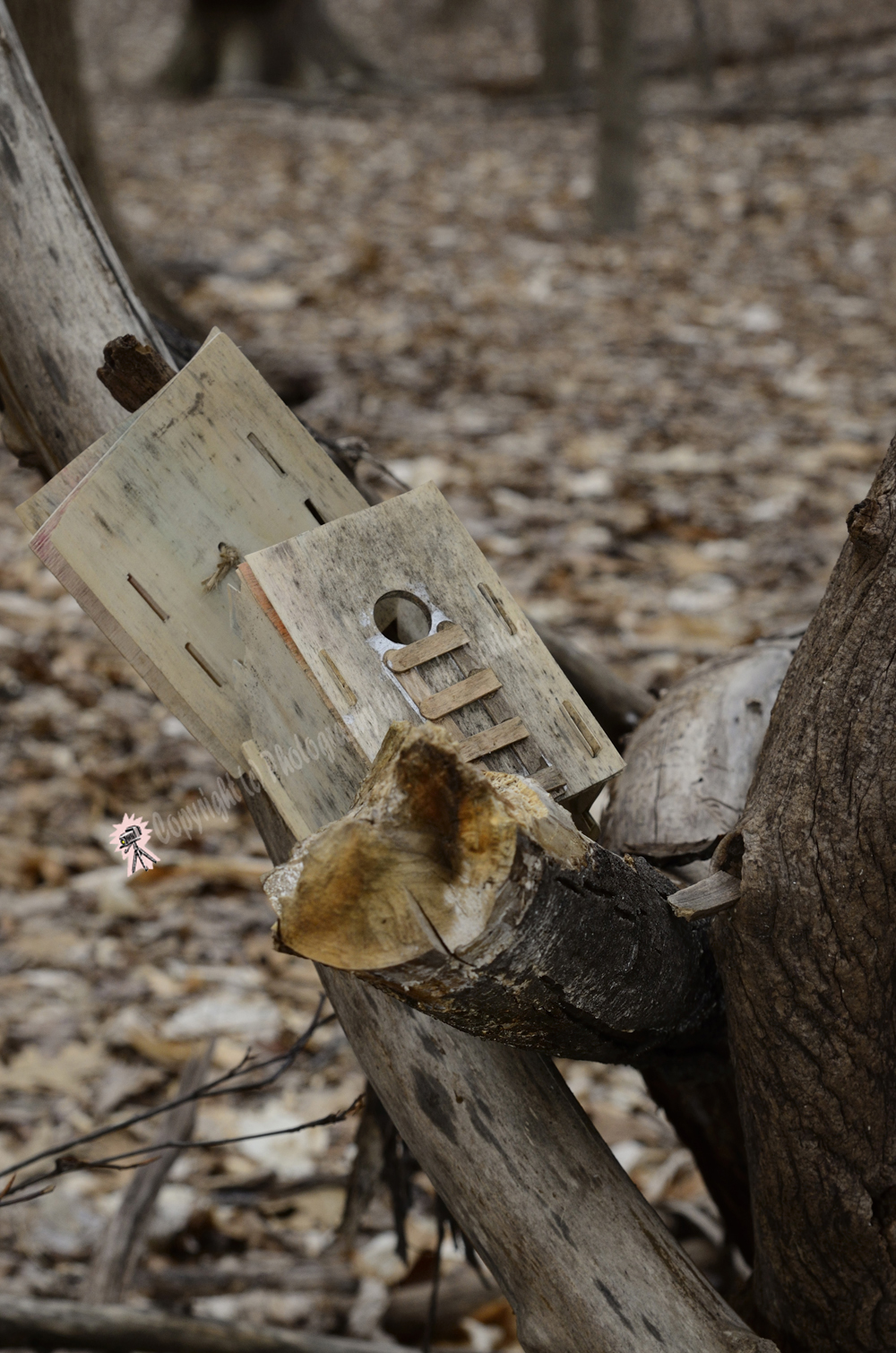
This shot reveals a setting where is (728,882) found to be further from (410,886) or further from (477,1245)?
(477,1245)

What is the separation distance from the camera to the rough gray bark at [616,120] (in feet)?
23.6

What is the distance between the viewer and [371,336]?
6113 millimetres

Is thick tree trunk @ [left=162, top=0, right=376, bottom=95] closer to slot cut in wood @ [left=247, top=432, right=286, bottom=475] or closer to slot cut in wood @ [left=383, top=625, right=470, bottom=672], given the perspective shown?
slot cut in wood @ [left=247, top=432, right=286, bottom=475]

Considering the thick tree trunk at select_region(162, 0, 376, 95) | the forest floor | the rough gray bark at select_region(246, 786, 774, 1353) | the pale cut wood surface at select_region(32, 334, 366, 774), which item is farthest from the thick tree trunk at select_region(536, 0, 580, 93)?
the rough gray bark at select_region(246, 786, 774, 1353)

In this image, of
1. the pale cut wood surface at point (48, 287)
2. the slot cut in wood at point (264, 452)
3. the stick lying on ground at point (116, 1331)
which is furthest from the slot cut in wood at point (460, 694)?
the stick lying on ground at point (116, 1331)

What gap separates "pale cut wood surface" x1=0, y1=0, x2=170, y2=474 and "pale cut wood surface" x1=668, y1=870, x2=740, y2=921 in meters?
1.02

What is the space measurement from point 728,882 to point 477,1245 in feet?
1.86

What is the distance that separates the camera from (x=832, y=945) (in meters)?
1.28

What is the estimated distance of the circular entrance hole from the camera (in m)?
1.48

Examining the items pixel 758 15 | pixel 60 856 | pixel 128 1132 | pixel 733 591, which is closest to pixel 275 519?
pixel 128 1132

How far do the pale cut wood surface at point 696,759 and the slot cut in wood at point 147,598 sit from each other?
80 cm

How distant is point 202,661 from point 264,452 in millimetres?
290

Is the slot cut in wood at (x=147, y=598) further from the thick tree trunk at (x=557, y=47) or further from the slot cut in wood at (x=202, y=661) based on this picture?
the thick tree trunk at (x=557, y=47)

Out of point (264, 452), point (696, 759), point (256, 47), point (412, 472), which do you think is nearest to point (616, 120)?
point (412, 472)
